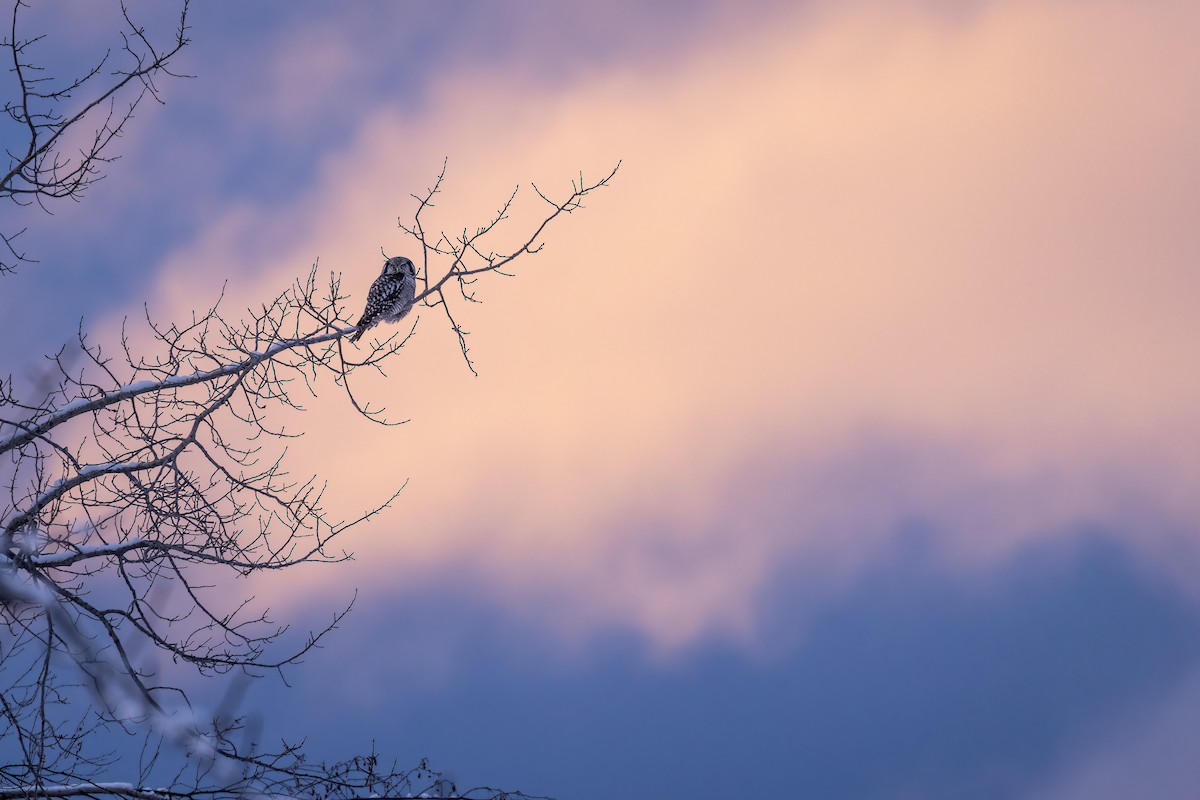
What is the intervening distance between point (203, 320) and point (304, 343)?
0.79 m

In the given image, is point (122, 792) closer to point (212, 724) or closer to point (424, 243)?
point (212, 724)

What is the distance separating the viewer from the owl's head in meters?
11.2

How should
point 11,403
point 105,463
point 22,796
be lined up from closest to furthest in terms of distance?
point 22,796 → point 11,403 → point 105,463

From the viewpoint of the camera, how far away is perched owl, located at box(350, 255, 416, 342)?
11008mm

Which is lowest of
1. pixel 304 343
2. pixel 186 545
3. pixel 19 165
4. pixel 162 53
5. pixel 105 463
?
pixel 186 545

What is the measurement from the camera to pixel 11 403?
26.2 ft

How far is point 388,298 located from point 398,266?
60cm

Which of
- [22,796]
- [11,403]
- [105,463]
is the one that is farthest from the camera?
[105,463]

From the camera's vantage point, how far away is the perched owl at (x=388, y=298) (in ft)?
36.1

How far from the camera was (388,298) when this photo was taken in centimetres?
1107

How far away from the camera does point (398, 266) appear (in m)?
11.5

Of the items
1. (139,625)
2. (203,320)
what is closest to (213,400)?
(203,320)

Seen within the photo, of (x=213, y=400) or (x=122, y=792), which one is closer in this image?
(x=122, y=792)

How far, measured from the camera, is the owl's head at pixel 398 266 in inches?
441
